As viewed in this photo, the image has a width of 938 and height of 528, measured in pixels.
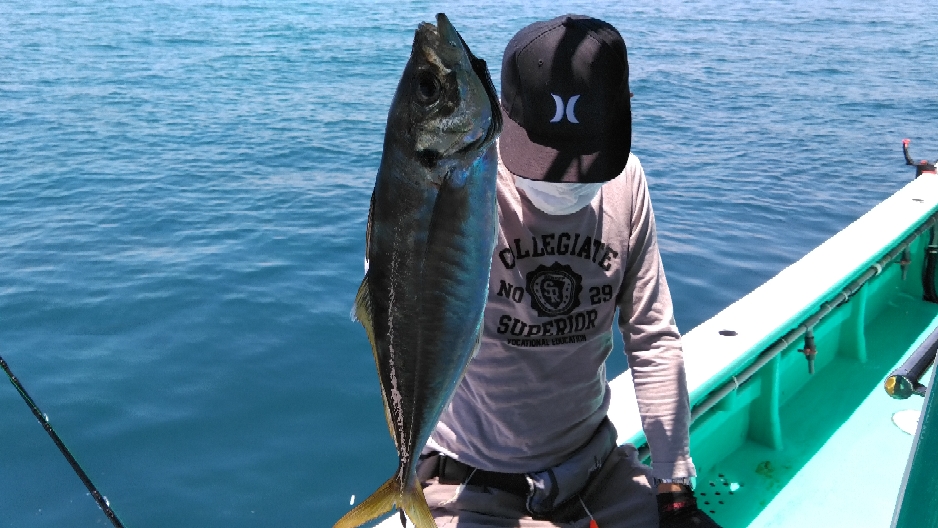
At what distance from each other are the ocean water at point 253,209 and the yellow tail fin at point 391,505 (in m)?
3.72

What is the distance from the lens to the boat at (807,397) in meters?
3.70

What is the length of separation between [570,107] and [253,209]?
9.82 m

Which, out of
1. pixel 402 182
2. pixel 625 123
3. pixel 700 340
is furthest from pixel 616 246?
pixel 700 340

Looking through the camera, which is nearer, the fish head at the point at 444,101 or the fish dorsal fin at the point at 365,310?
the fish head at the point at 444,101

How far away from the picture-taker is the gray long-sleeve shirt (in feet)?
7.52

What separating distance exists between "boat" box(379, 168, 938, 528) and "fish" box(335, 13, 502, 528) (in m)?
1.18

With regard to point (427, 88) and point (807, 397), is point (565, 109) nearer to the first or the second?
point (427, 88)

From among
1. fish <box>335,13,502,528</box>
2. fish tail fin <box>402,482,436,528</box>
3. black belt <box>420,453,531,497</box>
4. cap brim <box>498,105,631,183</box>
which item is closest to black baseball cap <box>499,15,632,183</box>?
cap brim <box>498,105,631,183</box>

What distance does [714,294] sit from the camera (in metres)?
8.68

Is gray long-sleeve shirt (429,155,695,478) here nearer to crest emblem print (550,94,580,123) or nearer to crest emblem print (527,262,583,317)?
crest emblem print (527,262,583,317)

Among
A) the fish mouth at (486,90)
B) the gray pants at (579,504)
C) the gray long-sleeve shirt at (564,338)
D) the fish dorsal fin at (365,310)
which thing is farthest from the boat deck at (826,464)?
the fish mouth at (486,90)

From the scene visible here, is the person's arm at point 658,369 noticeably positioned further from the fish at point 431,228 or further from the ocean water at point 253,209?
the ocean water at point 253,209

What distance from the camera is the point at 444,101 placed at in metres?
1.33

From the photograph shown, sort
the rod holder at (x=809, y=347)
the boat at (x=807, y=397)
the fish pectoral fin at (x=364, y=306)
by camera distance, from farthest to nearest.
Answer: the rod holder at (x=809, y=347) → the boat at (x=807, y=397) → the fish pectoral fin at (x=364, y=306)
